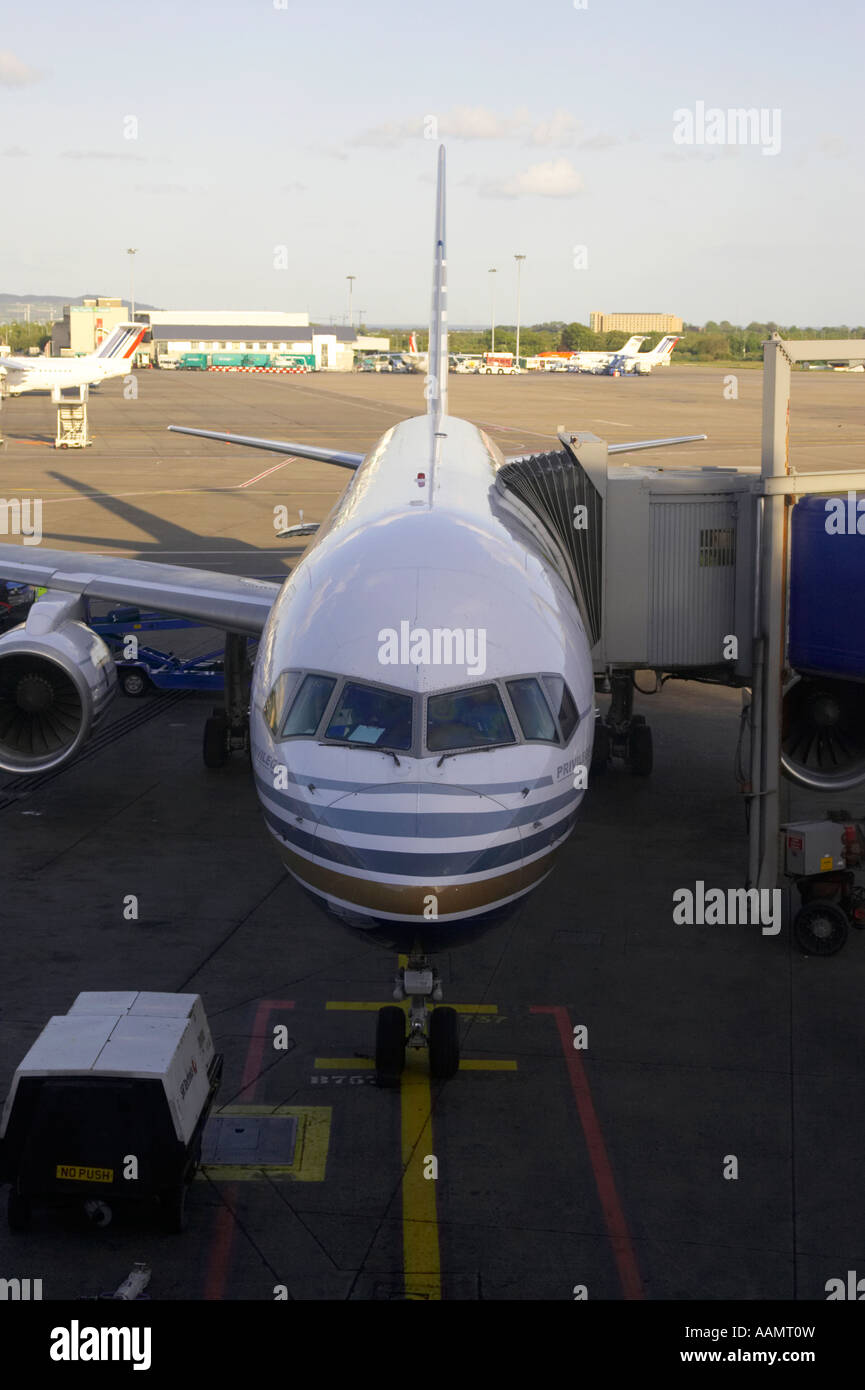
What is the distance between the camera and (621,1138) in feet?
37.4

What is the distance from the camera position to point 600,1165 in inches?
433

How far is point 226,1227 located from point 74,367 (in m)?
88.8

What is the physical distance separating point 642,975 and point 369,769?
545 centimetres

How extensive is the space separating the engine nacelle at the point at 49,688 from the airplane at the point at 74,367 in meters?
75.9

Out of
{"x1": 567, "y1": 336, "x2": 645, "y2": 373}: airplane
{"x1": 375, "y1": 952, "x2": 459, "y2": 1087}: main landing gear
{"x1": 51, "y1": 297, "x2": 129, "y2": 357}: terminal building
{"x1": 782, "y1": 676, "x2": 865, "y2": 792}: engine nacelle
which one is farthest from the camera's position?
{"x1": 567, "y1": 336, "x2": 645, "y2": 373}: airplane

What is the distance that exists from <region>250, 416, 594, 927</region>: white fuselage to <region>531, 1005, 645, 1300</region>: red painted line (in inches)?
87.5

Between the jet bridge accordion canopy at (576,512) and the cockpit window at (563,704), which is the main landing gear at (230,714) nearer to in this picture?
the jet bridge accordion canopy at (576,512)

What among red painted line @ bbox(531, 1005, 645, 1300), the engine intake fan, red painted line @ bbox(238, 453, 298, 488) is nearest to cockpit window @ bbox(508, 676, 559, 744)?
red painted line @ bbox(531, 1005, 645, 1300)

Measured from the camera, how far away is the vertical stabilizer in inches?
910

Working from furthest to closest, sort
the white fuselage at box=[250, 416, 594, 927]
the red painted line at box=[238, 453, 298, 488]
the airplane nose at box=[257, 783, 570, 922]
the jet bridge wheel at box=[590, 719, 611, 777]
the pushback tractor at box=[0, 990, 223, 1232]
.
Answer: the red painted line at box=[238, 453, 298, 488] → the jet bridge wheel at box=[590, 719, 611, 777] → the white fuselage at box=[250, 416, 594, 927] → the airplane nose at box=[257, 783, 570, 922] → the pushback tractor at box=[0, 990, 223, 1232]

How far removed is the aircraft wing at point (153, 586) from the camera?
770 inches

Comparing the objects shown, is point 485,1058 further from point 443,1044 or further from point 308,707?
point 308,707
